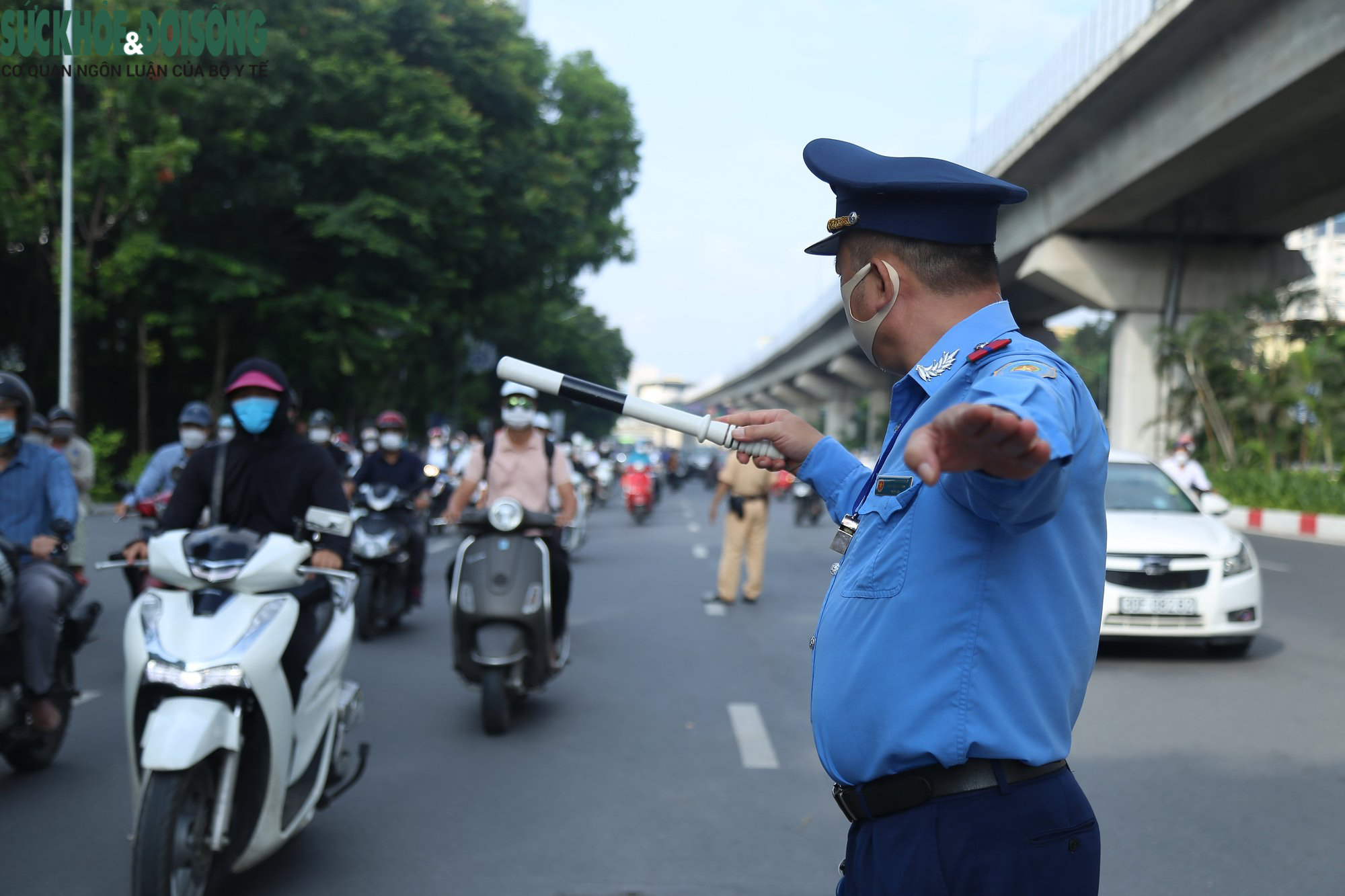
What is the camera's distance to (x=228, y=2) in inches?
944

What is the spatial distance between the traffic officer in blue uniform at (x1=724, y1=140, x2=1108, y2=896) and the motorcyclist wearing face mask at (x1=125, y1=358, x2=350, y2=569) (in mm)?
3008

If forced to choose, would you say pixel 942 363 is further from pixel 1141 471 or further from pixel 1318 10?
pixel 1318 10

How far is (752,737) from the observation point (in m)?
6.58

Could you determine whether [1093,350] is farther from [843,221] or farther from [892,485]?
[892,485]

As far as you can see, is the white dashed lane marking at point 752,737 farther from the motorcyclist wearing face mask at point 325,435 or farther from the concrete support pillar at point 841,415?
the concrete support pillar at point 841,415

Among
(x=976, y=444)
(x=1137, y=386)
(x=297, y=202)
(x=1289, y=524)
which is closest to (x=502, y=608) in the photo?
(x=976, y=444)

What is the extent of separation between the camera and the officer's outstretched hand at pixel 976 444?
1396 millimetres

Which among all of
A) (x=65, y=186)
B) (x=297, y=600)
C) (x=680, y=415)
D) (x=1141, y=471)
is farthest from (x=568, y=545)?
(x=680, y=415)

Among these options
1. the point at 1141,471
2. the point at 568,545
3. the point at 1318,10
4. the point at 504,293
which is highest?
the point at 1318,10

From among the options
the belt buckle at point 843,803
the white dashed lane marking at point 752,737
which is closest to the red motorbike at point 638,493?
the white dashed lane marking at point 752,737

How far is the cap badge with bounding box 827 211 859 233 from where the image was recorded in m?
2.00

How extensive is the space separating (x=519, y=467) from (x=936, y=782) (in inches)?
243

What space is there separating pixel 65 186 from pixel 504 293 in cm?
1204

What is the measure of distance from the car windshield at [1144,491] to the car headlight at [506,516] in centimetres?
483
